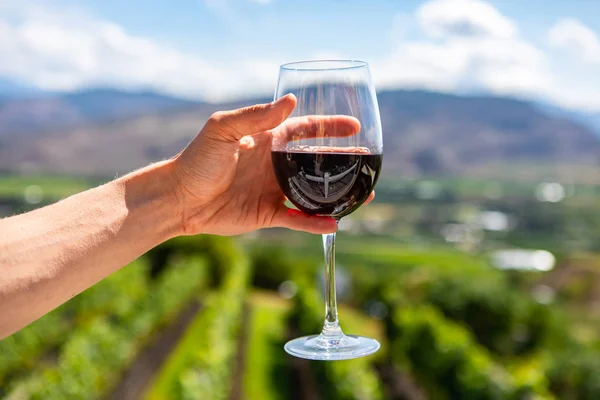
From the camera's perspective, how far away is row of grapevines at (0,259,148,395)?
50.8 ft

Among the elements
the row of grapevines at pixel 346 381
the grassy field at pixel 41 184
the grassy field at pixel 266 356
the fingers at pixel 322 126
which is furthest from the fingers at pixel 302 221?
the grassy field at pixel 41 184

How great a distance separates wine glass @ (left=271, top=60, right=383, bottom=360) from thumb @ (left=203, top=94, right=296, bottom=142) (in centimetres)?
3

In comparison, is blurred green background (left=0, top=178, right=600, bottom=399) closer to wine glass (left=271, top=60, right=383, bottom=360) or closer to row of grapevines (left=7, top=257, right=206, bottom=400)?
row of grapevines (left=7, top=257, right=206, bottom=400)

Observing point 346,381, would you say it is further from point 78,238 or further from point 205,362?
point 78,238

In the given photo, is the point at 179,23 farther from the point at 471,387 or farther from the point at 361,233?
the point at 471,387

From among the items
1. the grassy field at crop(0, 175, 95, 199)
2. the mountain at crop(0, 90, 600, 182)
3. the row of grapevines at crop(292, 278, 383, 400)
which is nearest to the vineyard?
the row of grapevines at crop(292, 278, 383, 400)

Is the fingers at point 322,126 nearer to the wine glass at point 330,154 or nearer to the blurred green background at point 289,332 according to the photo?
the wine glass at point 330,154

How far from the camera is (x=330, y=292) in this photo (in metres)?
1.66

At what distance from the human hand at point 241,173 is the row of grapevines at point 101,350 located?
9.25 metres

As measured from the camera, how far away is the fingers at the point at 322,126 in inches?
64.4

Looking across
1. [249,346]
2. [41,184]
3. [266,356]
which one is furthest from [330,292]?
[41,184]

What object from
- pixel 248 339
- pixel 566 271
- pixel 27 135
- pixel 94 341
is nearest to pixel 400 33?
pixel 27 135

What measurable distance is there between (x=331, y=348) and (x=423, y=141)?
15681cm

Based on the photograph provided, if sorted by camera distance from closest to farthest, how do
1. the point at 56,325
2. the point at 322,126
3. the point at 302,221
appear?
the point at 322,126
the point at 302,221
the point at 56,325
